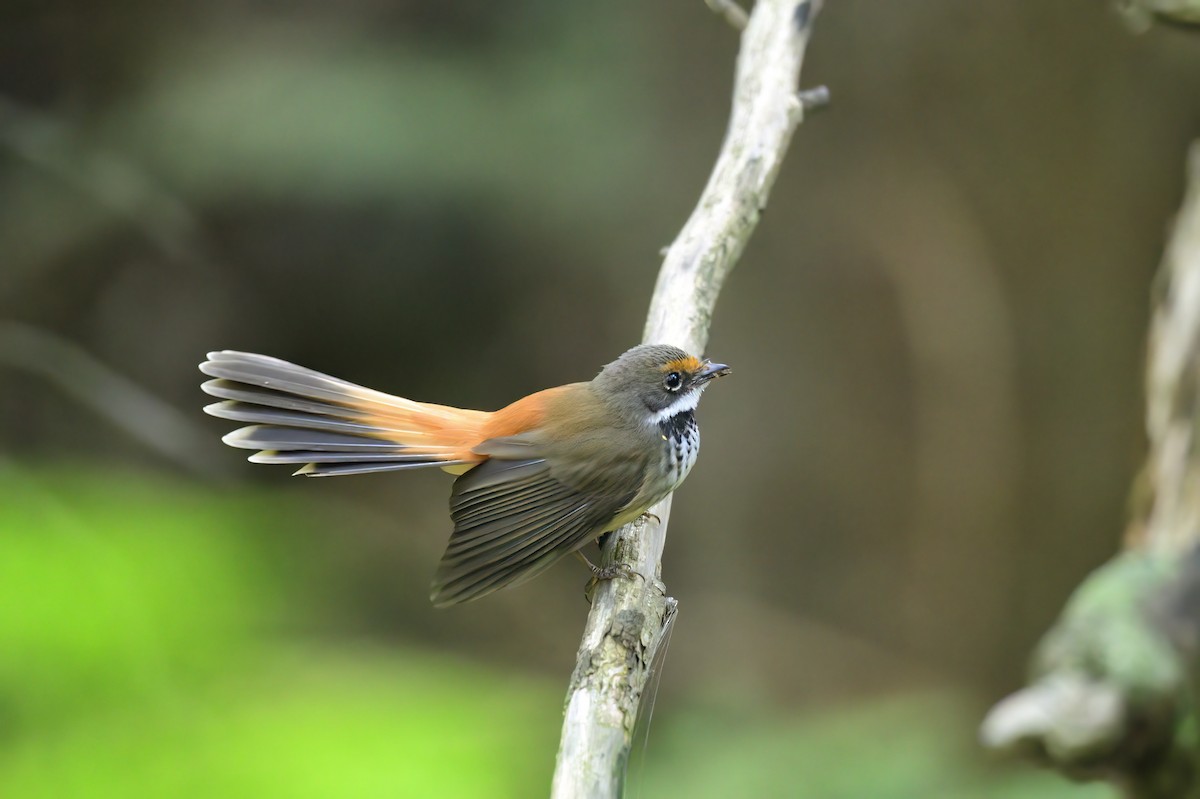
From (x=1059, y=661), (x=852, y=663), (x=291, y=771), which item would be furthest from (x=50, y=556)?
(x=852, y=663)

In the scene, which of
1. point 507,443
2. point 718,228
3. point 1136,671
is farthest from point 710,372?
point 1136,671

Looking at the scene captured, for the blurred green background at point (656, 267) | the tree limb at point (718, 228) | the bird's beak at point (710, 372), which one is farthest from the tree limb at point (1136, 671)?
the blurred green background at point (656, 267)

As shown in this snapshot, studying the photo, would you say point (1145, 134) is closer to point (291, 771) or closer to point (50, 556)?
point (291, 771)

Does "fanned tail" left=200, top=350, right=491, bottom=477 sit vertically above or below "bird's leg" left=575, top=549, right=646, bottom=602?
above

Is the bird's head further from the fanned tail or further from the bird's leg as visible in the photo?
the bird's leg

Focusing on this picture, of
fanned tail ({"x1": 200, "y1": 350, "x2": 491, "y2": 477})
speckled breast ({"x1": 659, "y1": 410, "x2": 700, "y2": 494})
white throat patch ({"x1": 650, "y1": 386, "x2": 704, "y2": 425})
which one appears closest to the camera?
fanned tail ({"x1": 200, "y1": 350, "x2": 491, "y2": 477})

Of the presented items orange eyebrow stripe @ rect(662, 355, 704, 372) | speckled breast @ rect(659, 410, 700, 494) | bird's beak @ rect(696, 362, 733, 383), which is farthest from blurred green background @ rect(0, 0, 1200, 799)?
orange eyebrow stripe @ rect(662, 355, 704, 372)

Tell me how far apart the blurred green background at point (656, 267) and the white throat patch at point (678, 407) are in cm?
237

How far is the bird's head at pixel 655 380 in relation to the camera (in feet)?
10.6

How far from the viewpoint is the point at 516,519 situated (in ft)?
9.97

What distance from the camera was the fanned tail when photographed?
→ 312cm

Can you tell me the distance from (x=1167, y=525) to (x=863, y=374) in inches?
162

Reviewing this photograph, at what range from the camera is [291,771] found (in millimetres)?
4371

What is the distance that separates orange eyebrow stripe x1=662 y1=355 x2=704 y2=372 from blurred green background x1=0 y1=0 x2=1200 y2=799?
2535 millimetres
